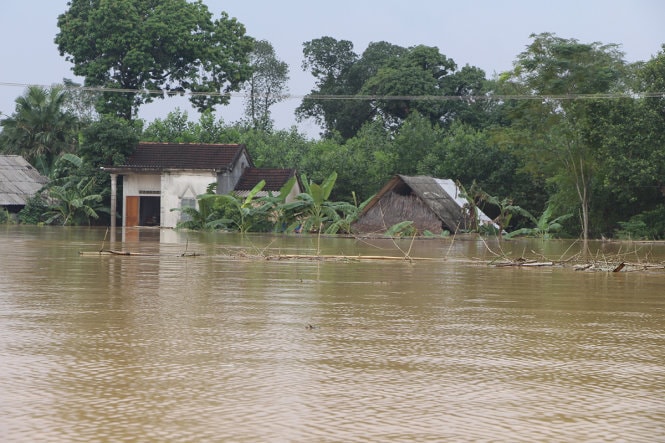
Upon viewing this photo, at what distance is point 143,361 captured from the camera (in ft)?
17.9

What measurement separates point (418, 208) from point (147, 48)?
2538cm

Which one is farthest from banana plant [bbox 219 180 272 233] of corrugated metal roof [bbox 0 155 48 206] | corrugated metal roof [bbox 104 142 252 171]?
corrugated metal roof [bbox 0 155 48 206]

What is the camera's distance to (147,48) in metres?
55.3

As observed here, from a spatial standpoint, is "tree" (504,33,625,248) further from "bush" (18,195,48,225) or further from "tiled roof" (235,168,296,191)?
"bush" (18,195,48,225)

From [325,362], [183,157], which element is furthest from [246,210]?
[325,362]

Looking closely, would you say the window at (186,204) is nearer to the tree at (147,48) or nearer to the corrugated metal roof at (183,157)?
the corrugated metal roof at (183,157)

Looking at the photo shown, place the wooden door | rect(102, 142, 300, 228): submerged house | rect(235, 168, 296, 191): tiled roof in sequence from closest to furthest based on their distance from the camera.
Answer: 1. rect(102, 142, 300, 228): submerged house
2. the wooden door
3. rect(235, 168, 296, 191): tiled roof

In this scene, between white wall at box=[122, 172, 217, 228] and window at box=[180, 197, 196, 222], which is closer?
window at box=[180, 197, 196, 222]

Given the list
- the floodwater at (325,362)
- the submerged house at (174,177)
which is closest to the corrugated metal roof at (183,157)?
the submerged house at (174,177)

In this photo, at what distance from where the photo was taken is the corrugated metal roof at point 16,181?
48562 millimetres

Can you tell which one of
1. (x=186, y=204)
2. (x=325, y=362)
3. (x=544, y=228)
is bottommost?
(x=325, y=362)

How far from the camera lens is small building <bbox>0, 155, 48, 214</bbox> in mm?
48562

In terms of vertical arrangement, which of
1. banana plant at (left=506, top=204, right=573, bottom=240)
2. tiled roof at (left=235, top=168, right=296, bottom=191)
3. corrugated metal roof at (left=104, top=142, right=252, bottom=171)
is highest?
corrugated metal roof at (left=104, top=142, right=252, bottom=171)

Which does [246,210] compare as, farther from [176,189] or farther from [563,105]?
[563,105]
